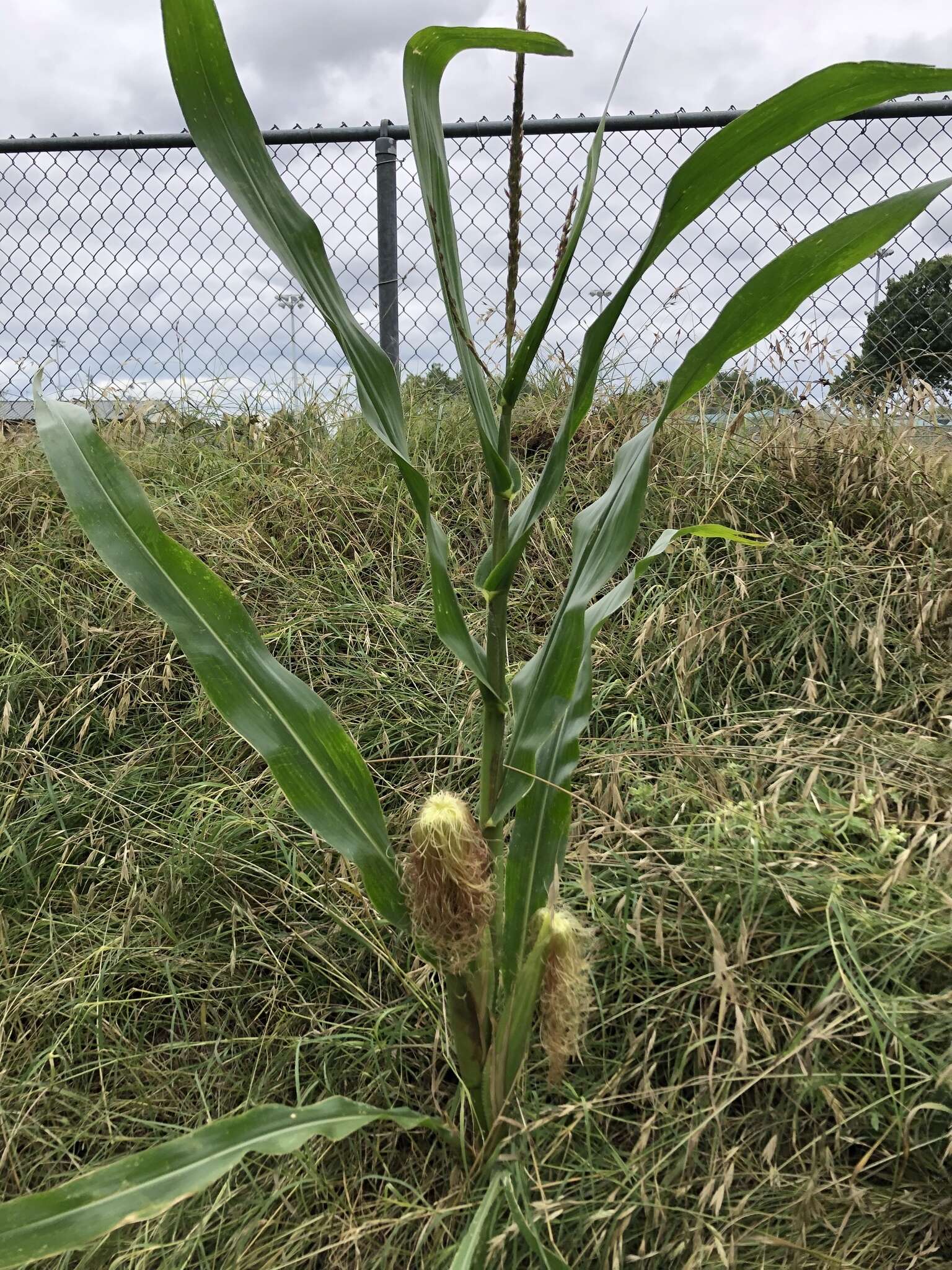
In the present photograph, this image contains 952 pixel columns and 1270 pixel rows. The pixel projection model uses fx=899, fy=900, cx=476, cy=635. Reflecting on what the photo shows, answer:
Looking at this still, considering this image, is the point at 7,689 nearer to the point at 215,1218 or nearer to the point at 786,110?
the point at 215,1218

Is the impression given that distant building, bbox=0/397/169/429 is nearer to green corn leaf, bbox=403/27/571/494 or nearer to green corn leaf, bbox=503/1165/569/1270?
green corn leaf, bbox=403/27/571/494

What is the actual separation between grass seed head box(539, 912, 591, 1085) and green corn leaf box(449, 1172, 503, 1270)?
0.36 feet

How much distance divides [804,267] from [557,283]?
Answer: 215mm

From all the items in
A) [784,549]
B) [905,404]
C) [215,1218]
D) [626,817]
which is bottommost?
[215,1218]

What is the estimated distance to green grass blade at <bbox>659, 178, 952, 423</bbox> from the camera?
0.76 metres

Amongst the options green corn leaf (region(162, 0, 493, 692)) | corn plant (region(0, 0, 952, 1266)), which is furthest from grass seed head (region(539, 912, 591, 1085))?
green corn leaf (region(162, 0, 493, 692))

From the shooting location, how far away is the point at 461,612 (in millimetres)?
844

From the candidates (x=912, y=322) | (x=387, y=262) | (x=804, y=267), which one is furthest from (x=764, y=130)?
(x=912, y=322)

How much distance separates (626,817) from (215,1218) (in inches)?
26.3

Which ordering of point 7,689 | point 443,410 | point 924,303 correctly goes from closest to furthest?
point 7,689
point 443,410
point 924,303

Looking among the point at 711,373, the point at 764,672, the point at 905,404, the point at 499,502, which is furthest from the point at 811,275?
the point at 905,404

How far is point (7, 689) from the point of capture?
1.62 metres

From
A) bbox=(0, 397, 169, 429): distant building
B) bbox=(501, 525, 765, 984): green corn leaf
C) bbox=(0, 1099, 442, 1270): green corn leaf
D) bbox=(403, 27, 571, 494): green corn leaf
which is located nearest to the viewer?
bbox=(0, 1099, 442, 1270): green corn leaf

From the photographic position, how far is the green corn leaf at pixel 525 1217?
2.43ft
